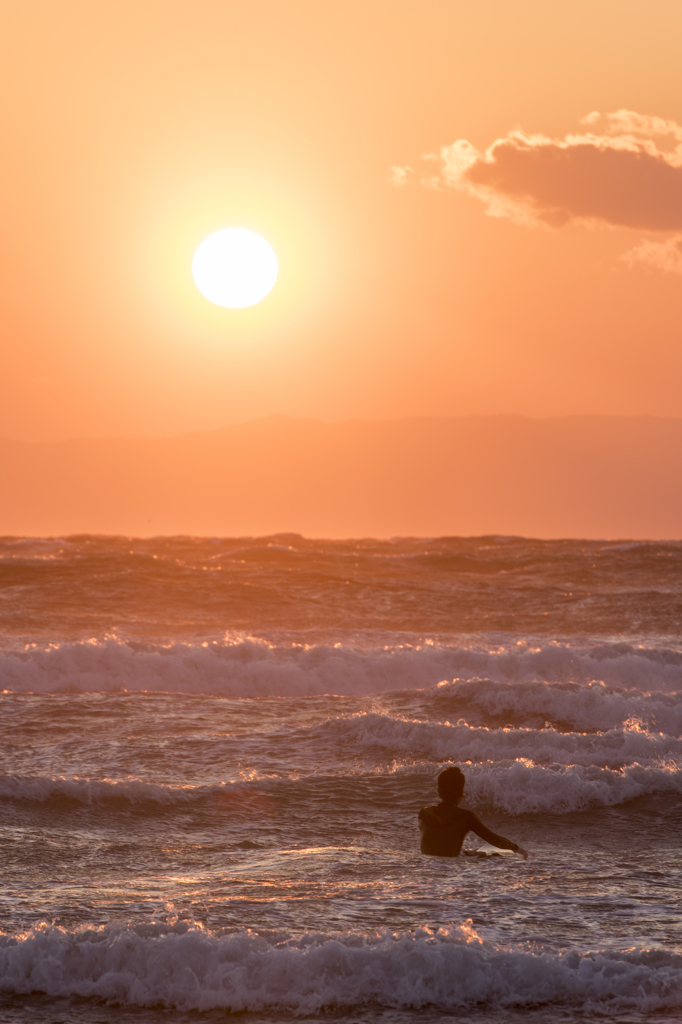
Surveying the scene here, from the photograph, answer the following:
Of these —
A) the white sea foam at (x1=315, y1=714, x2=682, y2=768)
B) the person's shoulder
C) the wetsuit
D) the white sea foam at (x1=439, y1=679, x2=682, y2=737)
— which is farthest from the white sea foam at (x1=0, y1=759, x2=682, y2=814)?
Result: the white sea foam at (x1=439, y1=679, x2=682, y2=737)

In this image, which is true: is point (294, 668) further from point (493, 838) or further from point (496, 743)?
point (493, 838)

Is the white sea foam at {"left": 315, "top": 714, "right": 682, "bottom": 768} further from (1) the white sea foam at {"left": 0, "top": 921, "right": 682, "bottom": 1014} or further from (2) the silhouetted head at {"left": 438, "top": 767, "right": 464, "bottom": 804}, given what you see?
(1) the white sea foam at {"left": 0, "top": 921, "right": 682, "bottom": 1014}

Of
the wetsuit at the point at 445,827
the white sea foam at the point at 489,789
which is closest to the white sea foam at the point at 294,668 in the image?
the white sea foam at the point at 489,789

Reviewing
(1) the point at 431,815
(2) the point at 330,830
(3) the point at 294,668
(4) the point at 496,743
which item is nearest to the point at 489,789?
(4) the point at 496,743

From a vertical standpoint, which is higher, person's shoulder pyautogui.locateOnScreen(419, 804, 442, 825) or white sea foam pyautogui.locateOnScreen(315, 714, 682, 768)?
white sea foam pyautogui.locateOnScreen(315, 714, 682, 768)

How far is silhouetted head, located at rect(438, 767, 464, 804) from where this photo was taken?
366 inches

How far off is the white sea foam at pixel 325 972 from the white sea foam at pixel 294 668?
13020 millimetres

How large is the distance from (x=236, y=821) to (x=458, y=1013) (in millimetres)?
4815

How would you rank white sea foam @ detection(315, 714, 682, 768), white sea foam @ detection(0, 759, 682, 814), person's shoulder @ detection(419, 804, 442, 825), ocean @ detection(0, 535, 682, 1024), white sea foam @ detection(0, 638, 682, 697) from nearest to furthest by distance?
1. ocean @ detection(0, 535, 682, 1024)
2. person's shoulder @ detection(419, 804, 442, 825)
3. white sea foam @ detection(0, 759, 682, 814)
4. white sea foam @ detection(315, 714, 682, 768)
5. white sea foam @ detection(0, 638, 682, 697)

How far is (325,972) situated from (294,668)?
14.5m

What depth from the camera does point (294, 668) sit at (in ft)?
70.8

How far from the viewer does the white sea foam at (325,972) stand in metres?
6.90

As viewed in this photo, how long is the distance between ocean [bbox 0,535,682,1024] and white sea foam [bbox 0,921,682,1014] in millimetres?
17

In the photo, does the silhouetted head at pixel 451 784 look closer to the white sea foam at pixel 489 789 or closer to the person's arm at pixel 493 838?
the person's arm at pixel 493 838
